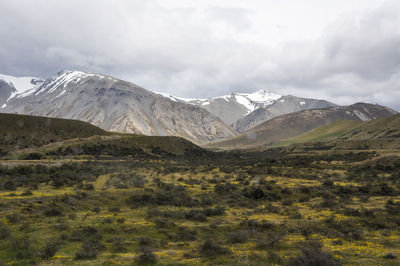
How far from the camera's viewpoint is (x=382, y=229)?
19.3m

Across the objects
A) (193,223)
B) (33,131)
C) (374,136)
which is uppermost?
(374,136)

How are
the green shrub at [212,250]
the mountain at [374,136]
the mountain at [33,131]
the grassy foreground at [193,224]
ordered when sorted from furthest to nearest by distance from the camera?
the mountain at [374,136] → the mountain at [33,131] → the green shrub at [212,250] → the grassy foreground at [193,224]

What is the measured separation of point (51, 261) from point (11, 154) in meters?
62.1

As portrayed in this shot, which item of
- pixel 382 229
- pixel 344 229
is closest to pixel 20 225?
pixel 344 229

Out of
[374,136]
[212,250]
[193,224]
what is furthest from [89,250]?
[374,136]

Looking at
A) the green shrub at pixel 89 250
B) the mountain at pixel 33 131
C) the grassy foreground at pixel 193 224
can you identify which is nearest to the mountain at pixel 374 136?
the grassy foreground at pixel 193 224

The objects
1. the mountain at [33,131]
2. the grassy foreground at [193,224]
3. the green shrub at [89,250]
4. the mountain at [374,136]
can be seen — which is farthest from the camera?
the mountain at [374,136]

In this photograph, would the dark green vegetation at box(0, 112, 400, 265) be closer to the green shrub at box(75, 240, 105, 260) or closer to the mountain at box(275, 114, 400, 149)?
the green shrub at box(75, 240, 105, 260)

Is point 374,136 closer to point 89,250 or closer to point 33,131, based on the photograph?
point 33,131

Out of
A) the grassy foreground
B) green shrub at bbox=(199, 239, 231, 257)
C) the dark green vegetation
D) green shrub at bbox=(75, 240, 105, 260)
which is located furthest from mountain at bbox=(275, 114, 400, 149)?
green shrub at bbox=(75, 240, 105, 260)

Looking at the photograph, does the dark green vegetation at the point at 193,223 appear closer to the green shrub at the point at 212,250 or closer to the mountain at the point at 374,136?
the green shrub at the point at 212,250

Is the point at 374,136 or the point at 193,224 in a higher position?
the point at 374,136

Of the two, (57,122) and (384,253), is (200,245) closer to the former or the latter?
(384,253)

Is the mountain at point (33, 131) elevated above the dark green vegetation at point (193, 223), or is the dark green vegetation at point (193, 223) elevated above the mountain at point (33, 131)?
the mountain at point (33, 131)
